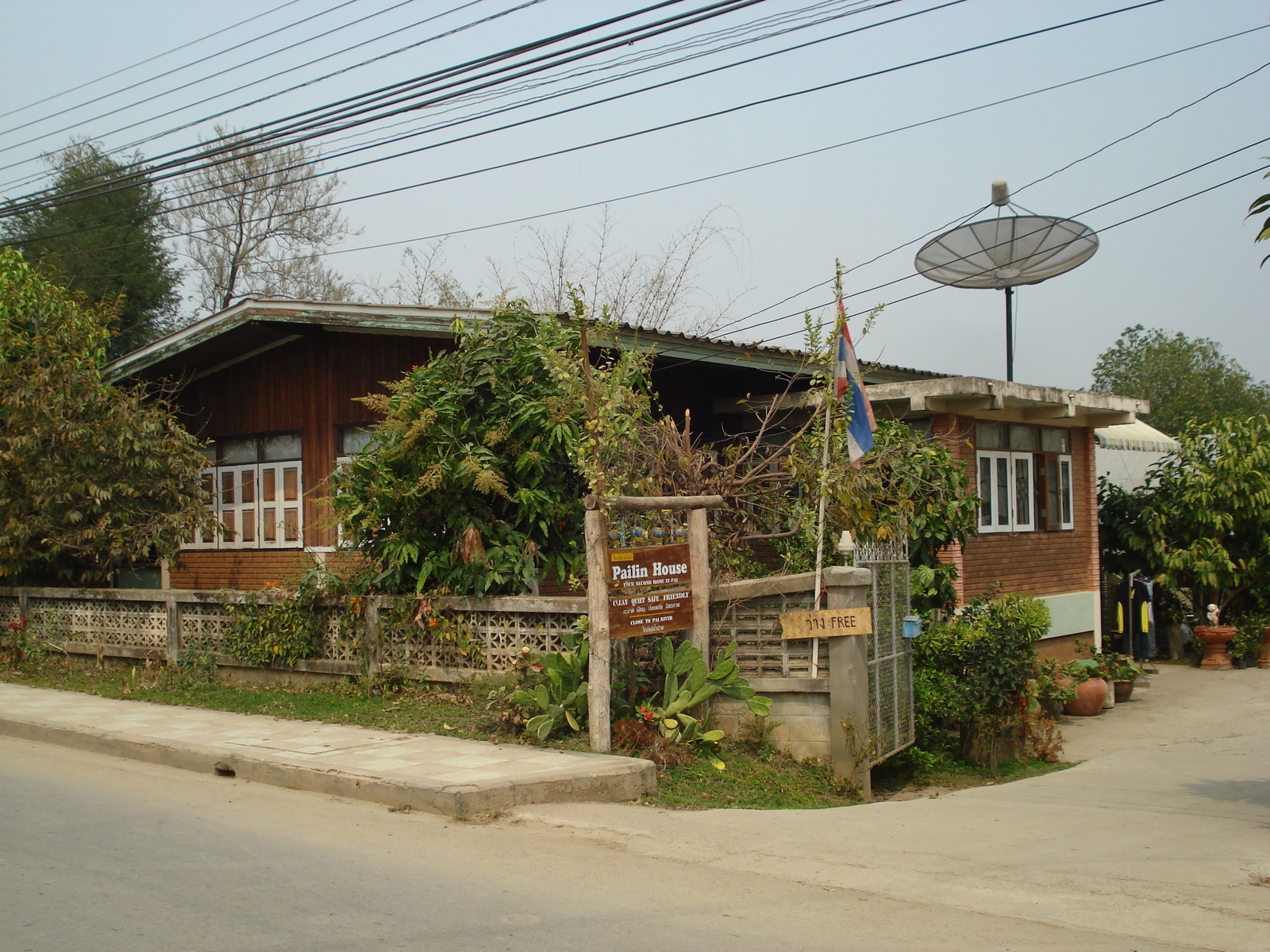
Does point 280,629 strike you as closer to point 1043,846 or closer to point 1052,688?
point 1043,846

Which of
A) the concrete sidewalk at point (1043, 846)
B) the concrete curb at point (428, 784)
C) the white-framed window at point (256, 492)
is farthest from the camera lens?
the white-framed window at point (256, 492)

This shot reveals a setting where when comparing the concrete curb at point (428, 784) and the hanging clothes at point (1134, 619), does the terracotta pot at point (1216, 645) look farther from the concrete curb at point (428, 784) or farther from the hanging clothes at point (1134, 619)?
the concrete curb at point (428, 784)

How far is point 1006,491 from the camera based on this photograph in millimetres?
15133

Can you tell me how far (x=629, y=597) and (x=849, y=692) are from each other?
190 cm

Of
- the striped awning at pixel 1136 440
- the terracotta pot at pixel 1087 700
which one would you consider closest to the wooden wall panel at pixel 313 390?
the terracotta pot at pixel 1087 700

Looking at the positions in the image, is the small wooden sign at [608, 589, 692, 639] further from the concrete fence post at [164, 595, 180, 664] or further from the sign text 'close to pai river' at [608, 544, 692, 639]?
the concrete fence post at [164, 595, 180, 664]

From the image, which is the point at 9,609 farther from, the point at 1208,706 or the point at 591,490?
the point at 1208,706

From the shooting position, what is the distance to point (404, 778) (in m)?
7.47

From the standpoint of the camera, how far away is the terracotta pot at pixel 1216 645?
1727 cm

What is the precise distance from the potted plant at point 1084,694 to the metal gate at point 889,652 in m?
5.24

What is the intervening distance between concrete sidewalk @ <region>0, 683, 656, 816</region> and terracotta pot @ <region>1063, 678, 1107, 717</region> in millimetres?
8279

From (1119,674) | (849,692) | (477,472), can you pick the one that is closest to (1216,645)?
(1119,674)

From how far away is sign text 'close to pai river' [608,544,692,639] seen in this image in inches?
327

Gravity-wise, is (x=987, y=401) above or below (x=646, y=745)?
above
